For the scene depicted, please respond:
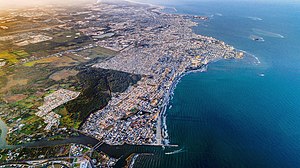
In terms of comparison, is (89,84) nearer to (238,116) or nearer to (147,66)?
(147,66)

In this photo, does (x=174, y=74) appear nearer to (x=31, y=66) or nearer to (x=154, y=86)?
(x=154, y=86)

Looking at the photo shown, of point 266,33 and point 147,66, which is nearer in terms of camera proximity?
point 147,66

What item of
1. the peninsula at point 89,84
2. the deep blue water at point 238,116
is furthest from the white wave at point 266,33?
the peninsula at point 89,84

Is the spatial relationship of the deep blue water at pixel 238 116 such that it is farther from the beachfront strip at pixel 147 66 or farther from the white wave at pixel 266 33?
the white wave at pixel 266 33

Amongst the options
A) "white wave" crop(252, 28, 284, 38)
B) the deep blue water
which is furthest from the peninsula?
"white wave" crop(252, 28, 284, 38)

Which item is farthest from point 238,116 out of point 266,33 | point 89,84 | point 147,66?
point 266,33

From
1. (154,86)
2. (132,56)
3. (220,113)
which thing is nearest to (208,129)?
(220,113)
